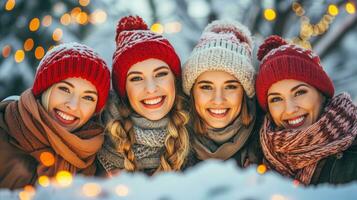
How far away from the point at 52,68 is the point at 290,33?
3.84 meters

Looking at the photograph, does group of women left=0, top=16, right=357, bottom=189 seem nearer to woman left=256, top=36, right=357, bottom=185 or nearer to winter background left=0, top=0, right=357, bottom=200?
woman left=256, top=36, right=357, bottom=185

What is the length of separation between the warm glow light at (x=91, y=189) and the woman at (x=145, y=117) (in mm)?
1089

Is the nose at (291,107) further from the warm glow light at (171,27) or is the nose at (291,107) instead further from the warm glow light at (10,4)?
the warm glow light at (171,27)

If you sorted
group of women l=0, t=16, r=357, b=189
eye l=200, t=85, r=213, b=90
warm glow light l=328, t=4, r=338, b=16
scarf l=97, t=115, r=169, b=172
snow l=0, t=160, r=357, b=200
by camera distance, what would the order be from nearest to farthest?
snow l=0, t=160, r=357, b=200 → group of women l=0, t=16, r=357, b=189 → scarf l=97, t=115, r=169, b=172 → eye l=200, t=85, r=213, b=90 → warm glow light l=328, t=4, r=338, b=16

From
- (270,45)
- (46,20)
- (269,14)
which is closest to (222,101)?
(270,45)

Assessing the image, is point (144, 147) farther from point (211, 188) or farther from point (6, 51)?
point (6, 51)

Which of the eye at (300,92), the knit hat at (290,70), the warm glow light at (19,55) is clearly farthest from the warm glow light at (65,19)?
the eye at (300,92)

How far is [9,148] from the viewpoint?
309 cm

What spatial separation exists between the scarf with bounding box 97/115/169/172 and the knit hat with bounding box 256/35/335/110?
66 cm

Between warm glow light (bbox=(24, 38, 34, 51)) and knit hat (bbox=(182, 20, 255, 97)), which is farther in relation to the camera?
warm glow light (bbox=(24, 38, 34, 51))

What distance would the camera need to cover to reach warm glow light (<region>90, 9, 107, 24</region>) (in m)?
6.07

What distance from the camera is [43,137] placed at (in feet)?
10.2

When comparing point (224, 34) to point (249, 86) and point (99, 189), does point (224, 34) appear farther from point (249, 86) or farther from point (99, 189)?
point (99, 189)

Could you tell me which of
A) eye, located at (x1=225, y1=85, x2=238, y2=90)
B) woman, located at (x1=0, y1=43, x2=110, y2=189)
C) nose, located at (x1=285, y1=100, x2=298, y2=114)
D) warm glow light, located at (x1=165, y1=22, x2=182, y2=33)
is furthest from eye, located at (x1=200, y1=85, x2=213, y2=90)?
warm glow light, located at (x1=165, y1=22, x2=182, y2=33)
